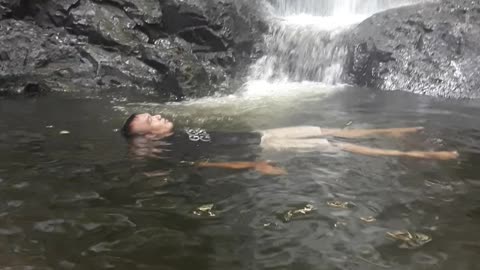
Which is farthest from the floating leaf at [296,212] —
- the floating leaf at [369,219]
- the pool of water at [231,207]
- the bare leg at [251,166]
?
the bare leg at [251,166]

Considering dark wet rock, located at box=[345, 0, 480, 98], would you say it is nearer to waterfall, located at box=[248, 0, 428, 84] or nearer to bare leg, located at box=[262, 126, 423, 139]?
waterfall, located at box=[248, 0, 428, 84]

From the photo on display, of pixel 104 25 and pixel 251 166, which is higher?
pixel 104 25

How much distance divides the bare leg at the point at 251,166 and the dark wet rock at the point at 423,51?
562 cm

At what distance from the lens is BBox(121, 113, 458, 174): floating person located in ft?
19.1

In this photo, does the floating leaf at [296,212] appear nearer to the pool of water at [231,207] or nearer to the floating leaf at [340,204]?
the pool of water at [231,207]

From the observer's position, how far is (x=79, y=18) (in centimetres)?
1188

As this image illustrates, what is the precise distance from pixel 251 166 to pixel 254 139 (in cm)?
95

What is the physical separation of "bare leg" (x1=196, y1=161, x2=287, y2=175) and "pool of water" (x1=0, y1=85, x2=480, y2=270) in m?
0.12

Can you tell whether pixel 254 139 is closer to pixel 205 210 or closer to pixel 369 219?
pixel 205 210

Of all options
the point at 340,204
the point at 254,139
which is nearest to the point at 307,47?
the point at 254,139

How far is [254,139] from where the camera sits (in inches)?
254

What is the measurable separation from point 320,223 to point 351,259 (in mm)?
608

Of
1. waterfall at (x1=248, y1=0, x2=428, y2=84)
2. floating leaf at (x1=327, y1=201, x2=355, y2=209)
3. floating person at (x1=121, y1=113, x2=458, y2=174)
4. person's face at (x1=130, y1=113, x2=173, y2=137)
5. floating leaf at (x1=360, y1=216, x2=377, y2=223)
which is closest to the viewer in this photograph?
floating leaf at (x1=360, y1=216, x2=377, y2=223)

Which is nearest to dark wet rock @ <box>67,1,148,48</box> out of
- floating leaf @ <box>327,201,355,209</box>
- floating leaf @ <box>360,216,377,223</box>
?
floating leaf @ <box>327,201,355,209</box>
